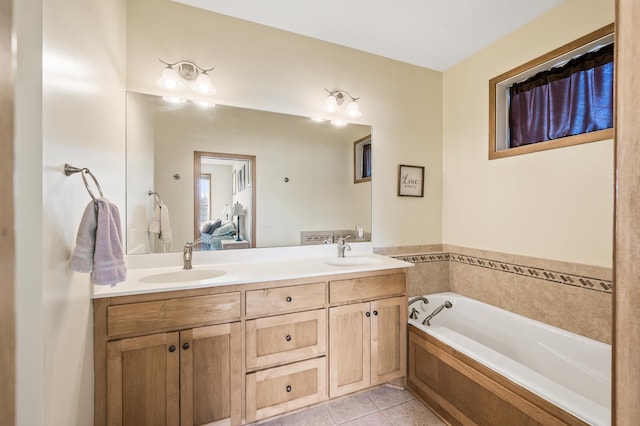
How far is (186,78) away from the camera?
1.85 metres

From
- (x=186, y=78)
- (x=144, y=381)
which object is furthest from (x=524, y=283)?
(x=186, y=78)

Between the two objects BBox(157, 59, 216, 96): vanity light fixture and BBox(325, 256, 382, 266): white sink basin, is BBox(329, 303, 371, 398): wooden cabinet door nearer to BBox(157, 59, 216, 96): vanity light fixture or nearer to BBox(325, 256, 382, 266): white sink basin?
BBox(325, 256, 382, 266): white sink basin

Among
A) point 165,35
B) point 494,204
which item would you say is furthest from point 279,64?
point 494,204

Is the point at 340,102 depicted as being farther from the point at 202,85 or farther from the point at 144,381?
the point at 144,381

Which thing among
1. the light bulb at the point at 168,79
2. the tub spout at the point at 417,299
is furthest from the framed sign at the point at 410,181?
the light bulb at the point at 168,79

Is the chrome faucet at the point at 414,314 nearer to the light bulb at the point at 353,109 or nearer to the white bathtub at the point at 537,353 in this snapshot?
the white bathtub at the point at 537,353

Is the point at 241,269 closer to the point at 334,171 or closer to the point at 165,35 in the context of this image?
the point at 334,171

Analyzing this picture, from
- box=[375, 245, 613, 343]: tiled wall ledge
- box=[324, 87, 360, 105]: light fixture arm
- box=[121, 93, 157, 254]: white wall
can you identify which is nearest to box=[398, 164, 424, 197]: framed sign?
box=[375, 245, 613, 343]: tiled wall ledge

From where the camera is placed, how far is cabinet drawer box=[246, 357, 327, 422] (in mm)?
1538

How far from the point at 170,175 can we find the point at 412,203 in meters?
2.05

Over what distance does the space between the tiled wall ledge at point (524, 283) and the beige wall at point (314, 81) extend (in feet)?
0.89

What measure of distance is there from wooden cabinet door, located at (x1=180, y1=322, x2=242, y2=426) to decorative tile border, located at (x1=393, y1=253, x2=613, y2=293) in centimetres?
161

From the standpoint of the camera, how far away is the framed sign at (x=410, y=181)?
2.52 meters

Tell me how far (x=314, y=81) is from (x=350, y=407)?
7.99ft
